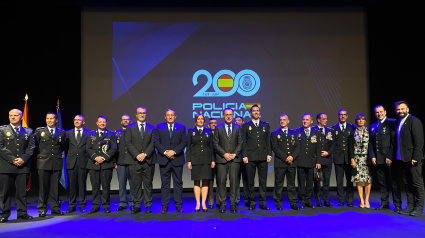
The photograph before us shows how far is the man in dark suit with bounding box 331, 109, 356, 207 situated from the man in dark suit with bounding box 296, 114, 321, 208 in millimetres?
411

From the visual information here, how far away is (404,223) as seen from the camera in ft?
13.8

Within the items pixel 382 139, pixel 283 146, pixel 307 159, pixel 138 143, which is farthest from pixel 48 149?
pixel 382 139

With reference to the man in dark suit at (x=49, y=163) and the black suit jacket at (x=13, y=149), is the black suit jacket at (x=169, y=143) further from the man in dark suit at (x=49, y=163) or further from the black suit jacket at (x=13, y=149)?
the black suit jacket at (x=13, y=149)

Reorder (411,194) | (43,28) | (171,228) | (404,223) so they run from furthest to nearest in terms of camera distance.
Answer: (43,28)
(411,194)
(404,223)
(171,228)

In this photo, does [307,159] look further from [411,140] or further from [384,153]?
[411,140]

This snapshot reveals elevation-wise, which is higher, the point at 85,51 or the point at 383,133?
the point at 85,51

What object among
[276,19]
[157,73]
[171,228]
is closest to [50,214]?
[171,228]

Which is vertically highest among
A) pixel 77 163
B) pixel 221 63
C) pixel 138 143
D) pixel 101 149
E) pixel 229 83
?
pixel 221 63

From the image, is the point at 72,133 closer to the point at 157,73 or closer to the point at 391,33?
the point at 157,73

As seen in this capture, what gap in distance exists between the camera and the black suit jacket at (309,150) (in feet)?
17.1

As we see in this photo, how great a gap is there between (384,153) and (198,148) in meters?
3.08

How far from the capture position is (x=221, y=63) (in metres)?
7.31

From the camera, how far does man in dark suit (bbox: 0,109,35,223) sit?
4.53 m

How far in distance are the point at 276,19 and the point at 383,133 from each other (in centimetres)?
377
